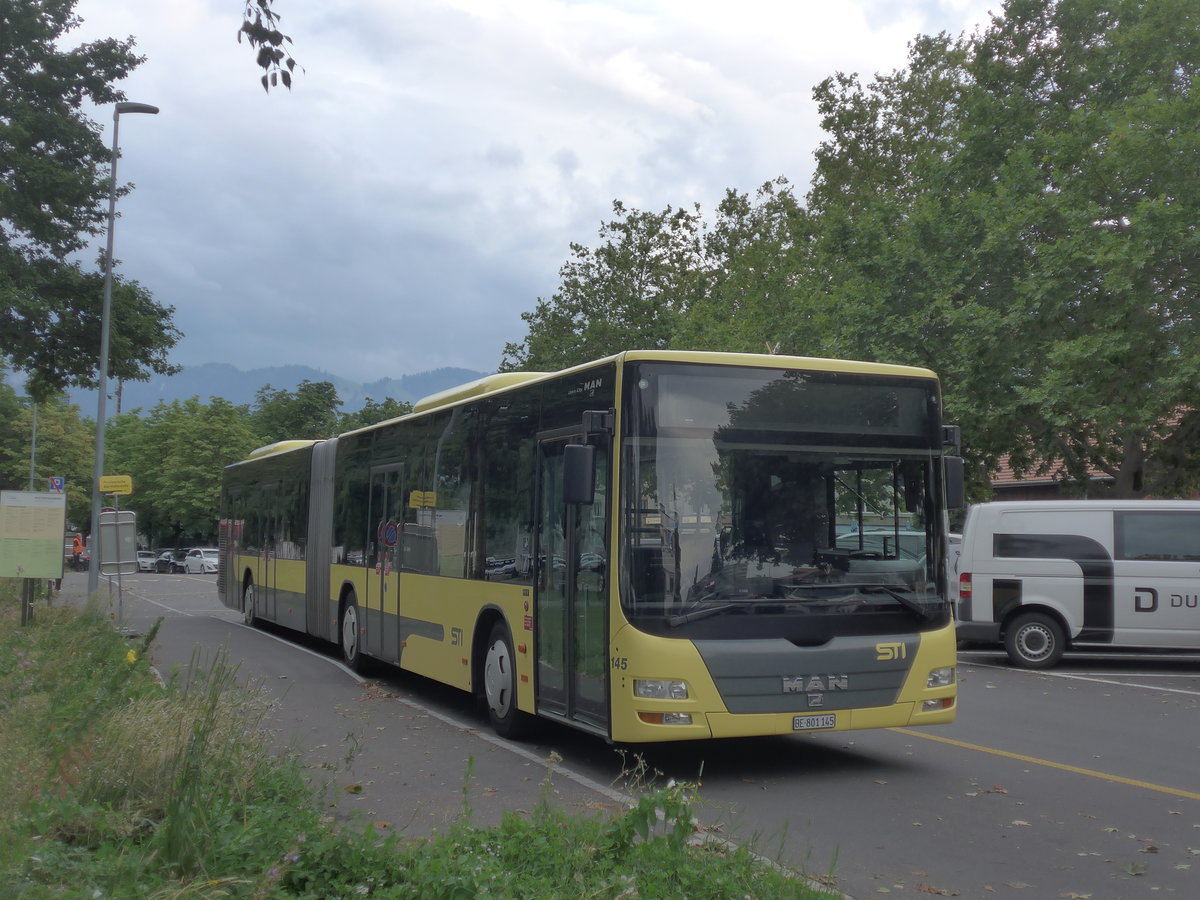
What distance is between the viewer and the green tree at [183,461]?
77000 millimetres

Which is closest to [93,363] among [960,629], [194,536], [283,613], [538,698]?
[283,613]

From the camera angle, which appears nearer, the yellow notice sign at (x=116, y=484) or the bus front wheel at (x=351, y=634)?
the bus front wheel at (x=351, y=634)

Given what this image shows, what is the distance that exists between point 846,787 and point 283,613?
13808mm

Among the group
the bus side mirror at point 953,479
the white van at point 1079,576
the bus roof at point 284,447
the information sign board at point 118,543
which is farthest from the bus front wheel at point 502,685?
the information sign board at point 118,543

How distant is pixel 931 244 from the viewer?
88.9 ft

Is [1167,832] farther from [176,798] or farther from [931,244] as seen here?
[931,244]

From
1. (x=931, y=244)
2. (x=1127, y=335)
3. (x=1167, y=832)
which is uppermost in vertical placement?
(x=931, y=244)

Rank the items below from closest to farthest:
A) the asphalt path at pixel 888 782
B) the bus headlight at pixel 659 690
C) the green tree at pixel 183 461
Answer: the asphalt path at pixel 888 782
the bus headlight at pixel 659 690
the green tree at pixel 183 461

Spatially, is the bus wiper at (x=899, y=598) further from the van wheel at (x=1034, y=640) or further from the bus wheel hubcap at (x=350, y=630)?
the van wheel at (x=1034, y=640)

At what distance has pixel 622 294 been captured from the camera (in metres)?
51.5

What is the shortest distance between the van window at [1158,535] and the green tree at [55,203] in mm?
21140

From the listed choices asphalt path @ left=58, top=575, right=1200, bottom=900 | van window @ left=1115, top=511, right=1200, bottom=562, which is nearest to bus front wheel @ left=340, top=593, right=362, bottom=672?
asphalt path @ left=58, top=575, right=1200, bottom=900

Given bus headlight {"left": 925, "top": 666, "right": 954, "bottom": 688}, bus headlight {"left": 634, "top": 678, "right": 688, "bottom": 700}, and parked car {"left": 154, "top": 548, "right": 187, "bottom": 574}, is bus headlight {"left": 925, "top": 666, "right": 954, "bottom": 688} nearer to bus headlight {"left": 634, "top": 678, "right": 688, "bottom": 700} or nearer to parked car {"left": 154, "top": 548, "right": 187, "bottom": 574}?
bus headlight {"left": 634, "top": 678, "right": 688, "bottom": 700}

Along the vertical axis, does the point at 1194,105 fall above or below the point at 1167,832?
above
